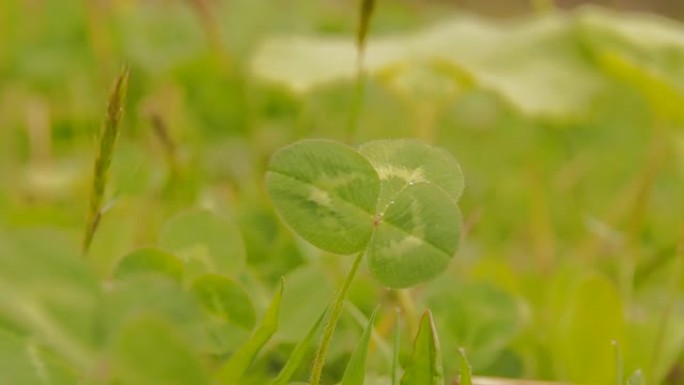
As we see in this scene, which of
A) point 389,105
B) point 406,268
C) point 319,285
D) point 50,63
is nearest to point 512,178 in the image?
point 389,105

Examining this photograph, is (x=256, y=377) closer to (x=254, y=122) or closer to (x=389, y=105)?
(x=254, y=122)

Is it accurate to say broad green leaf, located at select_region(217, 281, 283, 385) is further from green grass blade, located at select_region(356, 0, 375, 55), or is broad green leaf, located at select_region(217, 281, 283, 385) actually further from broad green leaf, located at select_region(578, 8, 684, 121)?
broad green leaf, located at select_region(578, 8, 684, 121)

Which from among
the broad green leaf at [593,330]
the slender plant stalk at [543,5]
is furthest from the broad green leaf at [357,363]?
the slender plant stalk at [543,5]

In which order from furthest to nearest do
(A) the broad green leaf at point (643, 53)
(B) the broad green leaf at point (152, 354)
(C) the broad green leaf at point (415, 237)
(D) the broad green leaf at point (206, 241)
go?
(A) the broad green leaf at point (643, 53) < (D) the broad green leaf at point (206, 241) < (C) the broad green leaf at point (415, 237) < (B) the broad green leaf at point (152, 354)

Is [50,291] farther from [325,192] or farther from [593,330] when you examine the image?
[593,330]

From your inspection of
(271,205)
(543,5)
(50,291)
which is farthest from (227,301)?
(543,5)

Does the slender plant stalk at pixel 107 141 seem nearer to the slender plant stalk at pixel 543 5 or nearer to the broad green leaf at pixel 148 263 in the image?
the broad green leaf at pixel 148 263

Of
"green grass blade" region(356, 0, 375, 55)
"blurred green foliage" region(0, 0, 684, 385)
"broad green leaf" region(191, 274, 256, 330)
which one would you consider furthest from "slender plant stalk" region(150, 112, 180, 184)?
"broad green leaf" region(191, 274, 256, 330)
